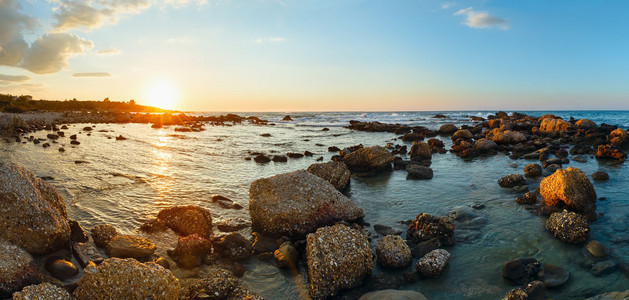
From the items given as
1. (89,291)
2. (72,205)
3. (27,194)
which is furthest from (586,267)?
(72,205)

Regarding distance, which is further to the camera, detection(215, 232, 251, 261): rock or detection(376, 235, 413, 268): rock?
detection(215, 232, 251, 261): rock

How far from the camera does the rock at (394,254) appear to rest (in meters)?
6.33

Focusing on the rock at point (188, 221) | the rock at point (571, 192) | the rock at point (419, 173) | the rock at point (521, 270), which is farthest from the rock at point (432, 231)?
the rock at point (419, 173)

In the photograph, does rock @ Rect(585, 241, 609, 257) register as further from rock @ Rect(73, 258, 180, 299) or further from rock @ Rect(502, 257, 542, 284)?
rock @ Rect(73, 258, 180, 299)

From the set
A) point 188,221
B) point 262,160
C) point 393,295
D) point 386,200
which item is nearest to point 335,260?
point 393,295

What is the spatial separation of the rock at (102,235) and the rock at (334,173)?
6.75 meters

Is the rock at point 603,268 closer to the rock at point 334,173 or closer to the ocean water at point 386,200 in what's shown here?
the ocean water at point 386,200

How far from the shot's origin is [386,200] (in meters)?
10.8

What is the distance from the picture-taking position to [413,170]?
14.1m

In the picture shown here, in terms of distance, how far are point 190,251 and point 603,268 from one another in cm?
802

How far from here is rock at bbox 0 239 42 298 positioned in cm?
479

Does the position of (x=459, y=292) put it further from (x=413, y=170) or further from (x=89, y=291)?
(x=413, y=170)

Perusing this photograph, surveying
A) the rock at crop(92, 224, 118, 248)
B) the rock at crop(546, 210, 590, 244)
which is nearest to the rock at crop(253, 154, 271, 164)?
the rock at crop(92, 224, 118, 248)

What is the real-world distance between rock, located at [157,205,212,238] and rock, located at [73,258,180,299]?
2879 millimetres
